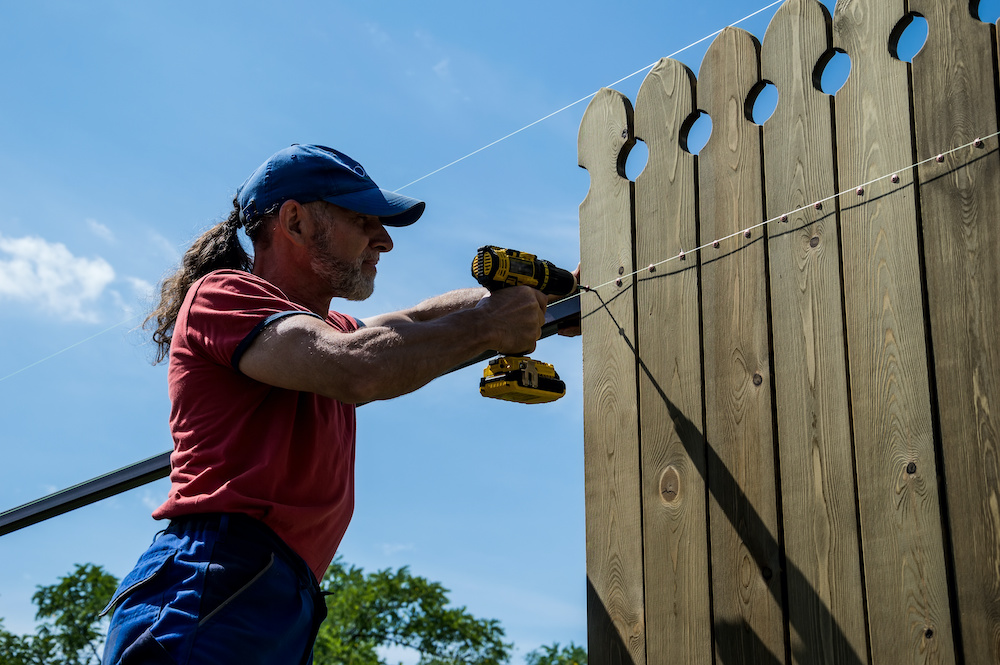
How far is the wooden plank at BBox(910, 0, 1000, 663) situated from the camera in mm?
1960

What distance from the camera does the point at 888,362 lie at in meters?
2.15

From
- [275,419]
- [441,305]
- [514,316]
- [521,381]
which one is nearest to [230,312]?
[275,419]

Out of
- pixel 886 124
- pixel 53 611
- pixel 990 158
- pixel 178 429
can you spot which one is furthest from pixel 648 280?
pixel 53 611

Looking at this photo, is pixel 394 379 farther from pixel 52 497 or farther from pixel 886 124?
pixel 52 497

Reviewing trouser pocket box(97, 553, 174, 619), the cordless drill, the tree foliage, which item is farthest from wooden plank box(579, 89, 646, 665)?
the tree foliage

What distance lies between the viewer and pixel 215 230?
8.95ft

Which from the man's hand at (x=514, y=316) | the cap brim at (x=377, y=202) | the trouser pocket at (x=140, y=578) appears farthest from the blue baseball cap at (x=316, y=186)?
the trouser pocket at (x=140, y=578)

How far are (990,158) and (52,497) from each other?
4.40 m

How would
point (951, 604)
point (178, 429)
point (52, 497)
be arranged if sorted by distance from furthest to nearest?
point (52, 497) → point (178, 429) → point (951, 604)

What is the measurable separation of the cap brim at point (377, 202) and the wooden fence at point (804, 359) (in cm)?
65

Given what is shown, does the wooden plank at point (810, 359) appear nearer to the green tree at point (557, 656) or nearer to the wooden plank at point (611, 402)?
the wooden plank at point (611, 402)

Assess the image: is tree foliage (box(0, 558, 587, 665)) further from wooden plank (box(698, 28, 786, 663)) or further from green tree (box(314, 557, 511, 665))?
wooden plank (box(698, 28, 786, 663))

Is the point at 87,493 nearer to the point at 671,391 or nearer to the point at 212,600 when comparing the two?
the point at 212,600

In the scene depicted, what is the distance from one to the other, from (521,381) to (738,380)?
56cm
